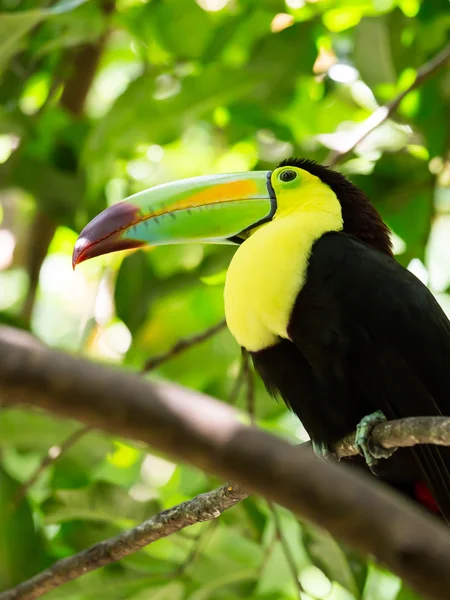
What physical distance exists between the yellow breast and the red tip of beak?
1.02ft

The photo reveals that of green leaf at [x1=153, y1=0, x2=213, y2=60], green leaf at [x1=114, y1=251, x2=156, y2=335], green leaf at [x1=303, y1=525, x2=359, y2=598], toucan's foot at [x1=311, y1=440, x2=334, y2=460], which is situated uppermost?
green leaf at [x1=153, y1=0, x2=213, y2=60]

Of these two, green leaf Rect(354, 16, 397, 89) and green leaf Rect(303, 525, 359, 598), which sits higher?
green leaf Rect(354, 16, 397, 89)

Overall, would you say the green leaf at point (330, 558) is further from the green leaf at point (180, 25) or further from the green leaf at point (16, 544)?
the green leaf at point (180, 25)

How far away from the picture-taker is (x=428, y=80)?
2906 mm

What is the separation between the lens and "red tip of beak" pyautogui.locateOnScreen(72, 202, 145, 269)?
85.0 inches

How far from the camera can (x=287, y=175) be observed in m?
2.52

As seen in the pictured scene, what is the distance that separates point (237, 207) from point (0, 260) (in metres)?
2.20

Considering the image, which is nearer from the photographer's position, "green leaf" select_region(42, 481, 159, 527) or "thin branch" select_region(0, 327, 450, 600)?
"thin branch" select_region(0, 327, 450, 600)

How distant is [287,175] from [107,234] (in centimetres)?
63

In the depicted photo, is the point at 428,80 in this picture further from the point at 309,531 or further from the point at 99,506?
the point at 99,506

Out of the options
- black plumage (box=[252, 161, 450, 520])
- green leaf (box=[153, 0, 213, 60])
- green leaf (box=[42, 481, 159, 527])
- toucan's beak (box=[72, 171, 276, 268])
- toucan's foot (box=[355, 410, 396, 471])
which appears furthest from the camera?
green leaf (box=[153, 0, 213, 60])

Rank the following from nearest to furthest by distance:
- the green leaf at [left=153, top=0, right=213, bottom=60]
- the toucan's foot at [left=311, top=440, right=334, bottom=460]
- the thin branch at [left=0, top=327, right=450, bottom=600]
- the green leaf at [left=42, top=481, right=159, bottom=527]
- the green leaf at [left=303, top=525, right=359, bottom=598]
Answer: the thin branch at [left=0, top=327, right=450, bottom=600] → the toucan's foot at [left=311, top=440, right=334, bottom=460] → the green leaf at [left=303, top=525, right=359, bottom=598] → the green leaf at [left=42, top=481, right=159, bottom=527] → the green leaf at [left=153, top=0, right=213, bottom=60]

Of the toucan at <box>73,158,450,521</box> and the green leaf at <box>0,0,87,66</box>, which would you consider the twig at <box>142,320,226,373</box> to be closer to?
the toucan at <box>73,158,450,521</box>

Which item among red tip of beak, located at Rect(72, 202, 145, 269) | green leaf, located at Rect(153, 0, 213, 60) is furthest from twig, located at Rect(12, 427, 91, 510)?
green leaf, located at Rect(153, 0, 213, 60)
